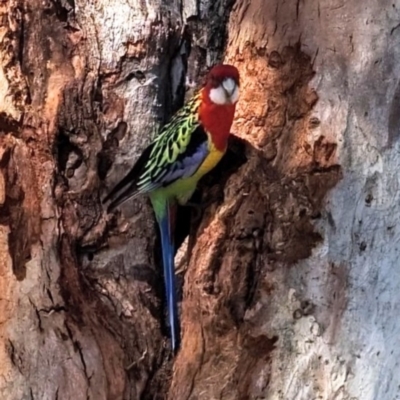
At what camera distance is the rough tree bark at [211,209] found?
1.80 m

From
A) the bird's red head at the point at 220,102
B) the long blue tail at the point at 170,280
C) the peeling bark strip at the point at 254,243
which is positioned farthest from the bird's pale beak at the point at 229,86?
the long blue tail at the point at 170,280

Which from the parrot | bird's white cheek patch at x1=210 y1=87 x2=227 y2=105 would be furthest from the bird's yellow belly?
bird's white cheek patch at x1=210 y1=87 x2=227 y2=105

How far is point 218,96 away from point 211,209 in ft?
0.85

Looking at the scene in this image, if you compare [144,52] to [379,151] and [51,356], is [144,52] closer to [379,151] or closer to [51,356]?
[379,151]

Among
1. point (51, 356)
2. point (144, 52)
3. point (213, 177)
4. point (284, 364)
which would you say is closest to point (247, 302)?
point (284, 364)

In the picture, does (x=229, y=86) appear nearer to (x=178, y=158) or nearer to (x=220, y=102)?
(x=220, y=102)

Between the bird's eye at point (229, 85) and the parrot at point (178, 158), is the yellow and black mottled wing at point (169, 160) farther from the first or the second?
the bird's eye at point (229, 85)

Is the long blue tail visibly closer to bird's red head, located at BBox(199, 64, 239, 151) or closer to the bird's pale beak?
bird's red head, located at BBox(199, 64, 239, 151)

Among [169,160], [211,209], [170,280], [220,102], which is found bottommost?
[170,280]

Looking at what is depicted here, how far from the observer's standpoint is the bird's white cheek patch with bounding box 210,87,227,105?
1.88 meters

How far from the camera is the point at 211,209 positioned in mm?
1922

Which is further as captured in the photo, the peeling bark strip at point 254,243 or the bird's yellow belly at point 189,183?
the bird's yellow belly at point 189,183

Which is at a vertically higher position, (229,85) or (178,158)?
(229,85)

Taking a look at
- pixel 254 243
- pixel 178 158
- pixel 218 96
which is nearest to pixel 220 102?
pixel 218 96
